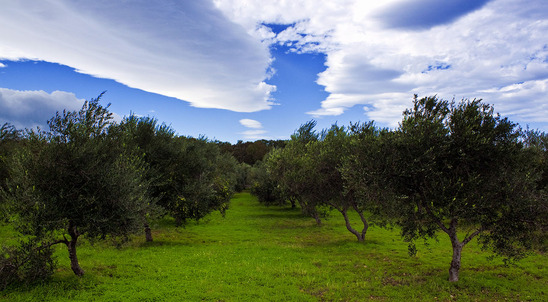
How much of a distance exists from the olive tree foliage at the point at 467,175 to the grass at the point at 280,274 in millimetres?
3673

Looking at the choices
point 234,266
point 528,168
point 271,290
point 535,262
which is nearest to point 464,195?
point 528,168

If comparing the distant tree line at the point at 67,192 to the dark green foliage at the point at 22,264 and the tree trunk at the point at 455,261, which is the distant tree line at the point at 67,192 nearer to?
the dark green foliage at the point at 22,264

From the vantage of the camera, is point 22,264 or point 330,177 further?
point 330,177

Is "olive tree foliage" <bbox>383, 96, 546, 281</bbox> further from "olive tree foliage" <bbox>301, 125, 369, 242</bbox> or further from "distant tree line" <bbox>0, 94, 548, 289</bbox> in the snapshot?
"olive tree foliage" <bbox>301, 125, 369, 242</bbox>

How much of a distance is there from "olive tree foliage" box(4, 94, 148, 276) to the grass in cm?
301

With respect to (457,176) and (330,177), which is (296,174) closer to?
(330,177)

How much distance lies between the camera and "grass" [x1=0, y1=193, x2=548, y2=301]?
16.0 metres

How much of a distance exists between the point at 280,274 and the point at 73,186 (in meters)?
13.7

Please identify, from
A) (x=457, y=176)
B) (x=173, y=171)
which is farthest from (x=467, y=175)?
(x=173, y=171)

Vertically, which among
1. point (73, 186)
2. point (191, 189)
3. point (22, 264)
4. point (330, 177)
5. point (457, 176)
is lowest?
point (22, 264)

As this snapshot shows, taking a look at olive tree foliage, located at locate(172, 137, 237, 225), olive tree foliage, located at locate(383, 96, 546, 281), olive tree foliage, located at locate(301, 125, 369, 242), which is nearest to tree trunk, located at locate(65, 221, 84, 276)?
olive tree foliage, located at locate(172, 137, 237, 225)

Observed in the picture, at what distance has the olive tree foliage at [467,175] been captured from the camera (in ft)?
51.8

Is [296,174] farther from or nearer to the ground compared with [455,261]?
farther from the ground

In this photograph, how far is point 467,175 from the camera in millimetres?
17188
